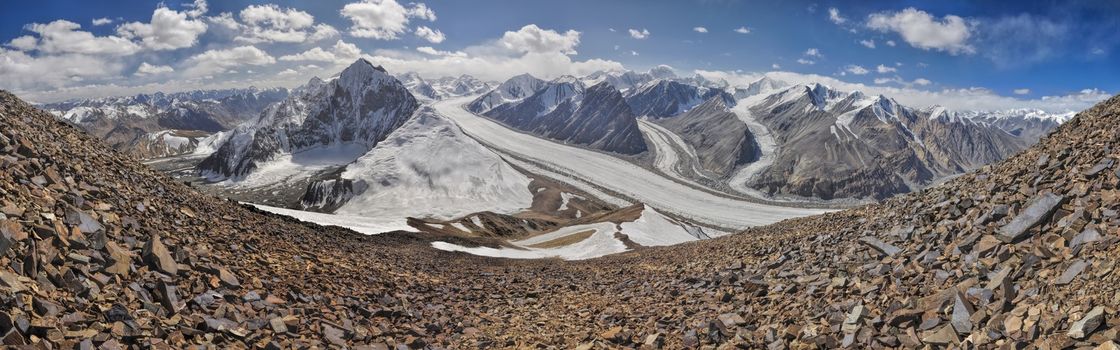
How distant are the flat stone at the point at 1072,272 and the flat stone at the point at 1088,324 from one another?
4.65 feet

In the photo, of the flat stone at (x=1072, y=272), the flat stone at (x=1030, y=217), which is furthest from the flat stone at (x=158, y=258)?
the flat stone at (x=1030, y=217)

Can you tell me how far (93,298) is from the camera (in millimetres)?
9516

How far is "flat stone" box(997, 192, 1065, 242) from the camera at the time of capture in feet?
40.3

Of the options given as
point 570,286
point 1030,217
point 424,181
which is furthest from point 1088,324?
point 424,181

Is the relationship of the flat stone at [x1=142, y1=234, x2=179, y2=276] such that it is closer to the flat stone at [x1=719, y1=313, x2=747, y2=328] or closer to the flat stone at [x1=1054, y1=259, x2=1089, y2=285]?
the flat stone at [x1=719, y1=313, x2=747, y2=328]

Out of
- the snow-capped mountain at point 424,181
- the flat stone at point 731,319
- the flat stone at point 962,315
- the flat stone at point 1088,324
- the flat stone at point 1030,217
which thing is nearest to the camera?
the flat stone at point 1088,324

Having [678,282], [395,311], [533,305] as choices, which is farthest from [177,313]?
[678,282]

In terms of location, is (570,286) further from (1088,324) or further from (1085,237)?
(1088,324)

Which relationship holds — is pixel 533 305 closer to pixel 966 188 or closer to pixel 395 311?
pixel 395 311

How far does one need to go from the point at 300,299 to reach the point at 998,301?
15.4 meters

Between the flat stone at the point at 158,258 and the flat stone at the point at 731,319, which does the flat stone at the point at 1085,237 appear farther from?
the flat stone at the point at 158,258

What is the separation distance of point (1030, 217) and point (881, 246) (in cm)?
353

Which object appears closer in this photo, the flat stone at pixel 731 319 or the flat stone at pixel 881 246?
the flat stone at pixel 731 319

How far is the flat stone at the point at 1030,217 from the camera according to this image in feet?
40.3
